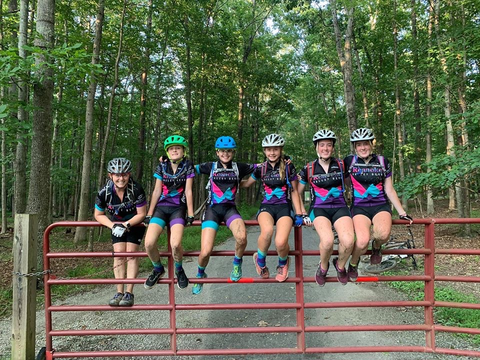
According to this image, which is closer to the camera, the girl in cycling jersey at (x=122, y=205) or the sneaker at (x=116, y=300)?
the sneaker at (x=116, y=300)

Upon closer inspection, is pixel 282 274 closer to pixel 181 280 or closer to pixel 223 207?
pixel 223 207

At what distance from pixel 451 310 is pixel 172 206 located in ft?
16.0

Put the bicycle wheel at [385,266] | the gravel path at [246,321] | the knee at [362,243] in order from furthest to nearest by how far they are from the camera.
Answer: the bicycle wheel at [385,266] → the gravel path at [246,321] → the knee at [362,243]

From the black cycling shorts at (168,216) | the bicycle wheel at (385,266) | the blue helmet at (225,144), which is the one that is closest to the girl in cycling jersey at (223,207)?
the blue helmet at (225,144)

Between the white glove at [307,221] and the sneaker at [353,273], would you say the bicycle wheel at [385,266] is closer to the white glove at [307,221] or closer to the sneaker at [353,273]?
the sneaker at [353,273]

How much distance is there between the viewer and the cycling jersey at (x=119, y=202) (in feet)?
11.5

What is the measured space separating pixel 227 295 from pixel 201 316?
98 centimetres

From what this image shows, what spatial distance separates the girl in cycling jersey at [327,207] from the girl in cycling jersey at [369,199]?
0.36 ft

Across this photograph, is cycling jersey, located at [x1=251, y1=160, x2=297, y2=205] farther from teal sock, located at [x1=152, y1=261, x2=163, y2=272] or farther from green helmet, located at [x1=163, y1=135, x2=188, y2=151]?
teal sock, located at [x1=152, y1=261, x2=163, y2=272]

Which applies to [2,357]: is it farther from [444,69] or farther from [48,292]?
[444,69]

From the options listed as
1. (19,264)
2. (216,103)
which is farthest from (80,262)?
(216,103)

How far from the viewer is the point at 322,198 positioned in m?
3.37

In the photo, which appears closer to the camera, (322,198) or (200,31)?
(322,198)

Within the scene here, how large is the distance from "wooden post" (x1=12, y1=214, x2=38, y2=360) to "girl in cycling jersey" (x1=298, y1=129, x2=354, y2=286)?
9.99ft
